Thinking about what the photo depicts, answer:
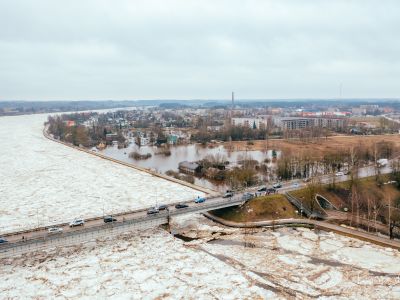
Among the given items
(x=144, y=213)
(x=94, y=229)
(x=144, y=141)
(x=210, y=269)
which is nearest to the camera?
(x=210, y=269)

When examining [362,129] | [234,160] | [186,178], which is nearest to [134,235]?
[186,178]

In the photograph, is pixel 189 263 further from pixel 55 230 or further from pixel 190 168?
pixel 190 168

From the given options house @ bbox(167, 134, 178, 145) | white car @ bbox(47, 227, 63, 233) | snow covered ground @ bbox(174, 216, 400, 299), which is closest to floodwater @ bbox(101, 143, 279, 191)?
house @ bbox(167, 134, 178, 145)

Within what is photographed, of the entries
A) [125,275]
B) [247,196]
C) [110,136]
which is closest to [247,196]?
[247,196]

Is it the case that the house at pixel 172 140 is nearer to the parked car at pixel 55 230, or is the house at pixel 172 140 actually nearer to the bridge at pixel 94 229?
the bridge at pixel 94 229

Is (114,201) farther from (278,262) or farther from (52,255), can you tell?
(278,262)

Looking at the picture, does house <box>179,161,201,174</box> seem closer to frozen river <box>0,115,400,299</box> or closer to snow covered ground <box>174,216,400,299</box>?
frozen river <box>0,115,400,299</box>

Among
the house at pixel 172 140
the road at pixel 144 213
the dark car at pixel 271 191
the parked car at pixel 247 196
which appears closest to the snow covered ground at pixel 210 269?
the road at pixel 144 213
